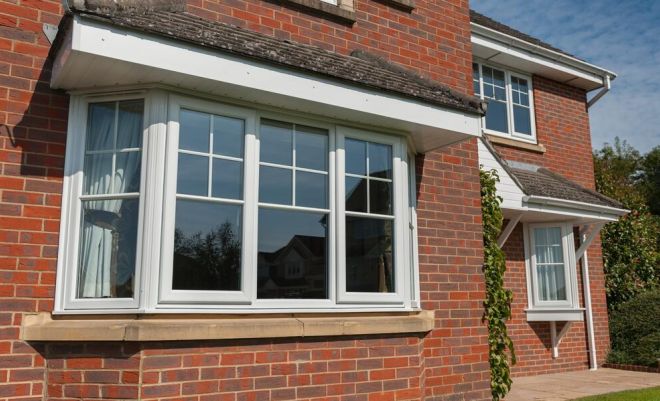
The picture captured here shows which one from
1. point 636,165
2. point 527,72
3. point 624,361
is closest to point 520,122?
point 527,72

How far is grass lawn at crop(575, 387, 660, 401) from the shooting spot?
7.21 m

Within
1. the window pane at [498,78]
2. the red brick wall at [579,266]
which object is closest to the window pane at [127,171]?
the red brick wall at [579,266]

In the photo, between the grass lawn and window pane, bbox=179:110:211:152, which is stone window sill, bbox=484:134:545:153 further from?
window pane, bbox=179:110:211:152

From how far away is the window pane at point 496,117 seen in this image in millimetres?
10500

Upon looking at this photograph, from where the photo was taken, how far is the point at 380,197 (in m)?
5.36

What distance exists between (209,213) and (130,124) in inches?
35.5

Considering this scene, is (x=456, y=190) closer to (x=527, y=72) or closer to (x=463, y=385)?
(x=463, y=385)

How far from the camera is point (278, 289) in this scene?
4.69 metres

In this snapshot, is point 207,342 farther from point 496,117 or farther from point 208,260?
point 496,117

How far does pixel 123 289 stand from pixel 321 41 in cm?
310

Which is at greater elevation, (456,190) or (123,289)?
(456,190)

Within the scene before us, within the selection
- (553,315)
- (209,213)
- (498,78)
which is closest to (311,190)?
(209,213)

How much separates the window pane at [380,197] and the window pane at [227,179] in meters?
1.29

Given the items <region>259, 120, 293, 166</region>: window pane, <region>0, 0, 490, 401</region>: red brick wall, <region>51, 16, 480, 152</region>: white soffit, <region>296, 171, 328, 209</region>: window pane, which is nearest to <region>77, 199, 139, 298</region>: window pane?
<region>0, 0, 490, 401</region>: red brick wall
